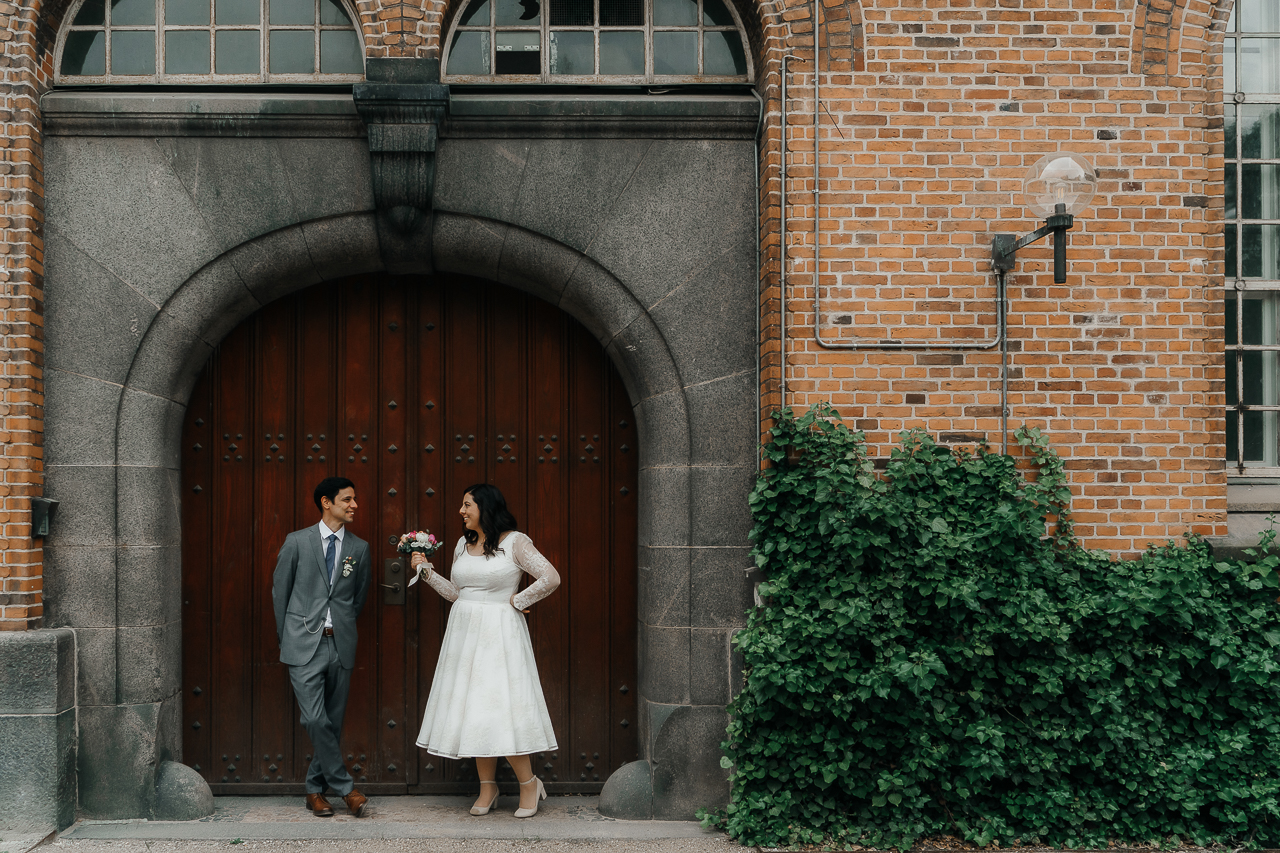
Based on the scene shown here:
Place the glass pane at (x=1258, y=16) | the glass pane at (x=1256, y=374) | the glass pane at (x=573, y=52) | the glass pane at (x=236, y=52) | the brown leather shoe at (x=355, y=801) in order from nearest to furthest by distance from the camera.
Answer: the brown leather shoe at (x=355, y=801) → the glass pane at (x=236, y=52) → the glass pane at (x=573, y=52) → the glass pane at (x=1256, y=374) → the glass pane at (x=1258, y=16)

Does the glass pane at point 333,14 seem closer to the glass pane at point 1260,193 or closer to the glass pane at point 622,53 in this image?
the glass pane at point 622,53

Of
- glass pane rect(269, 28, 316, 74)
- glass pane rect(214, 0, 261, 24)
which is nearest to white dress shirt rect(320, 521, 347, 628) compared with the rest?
glass pane rect(269, 28, 316, 74)

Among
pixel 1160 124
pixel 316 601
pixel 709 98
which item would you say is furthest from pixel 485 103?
pixel 1160 124

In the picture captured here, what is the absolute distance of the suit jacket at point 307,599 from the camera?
4746 mm

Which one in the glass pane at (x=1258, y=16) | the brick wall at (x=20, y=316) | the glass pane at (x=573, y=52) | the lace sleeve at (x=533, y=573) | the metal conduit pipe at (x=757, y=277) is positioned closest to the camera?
the brick wall at (x=20, y=316)

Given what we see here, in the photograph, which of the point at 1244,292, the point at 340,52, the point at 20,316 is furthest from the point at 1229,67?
the point at 20,316

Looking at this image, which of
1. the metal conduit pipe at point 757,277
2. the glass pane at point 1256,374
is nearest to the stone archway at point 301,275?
the metal conduit pipe at point 757,277

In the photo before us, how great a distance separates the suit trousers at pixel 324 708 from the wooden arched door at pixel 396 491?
45 cm

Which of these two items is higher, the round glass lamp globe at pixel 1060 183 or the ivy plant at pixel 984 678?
the round glass lamp globe at pixel 1060 183

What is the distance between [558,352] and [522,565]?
4.48ft

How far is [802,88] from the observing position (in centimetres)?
486

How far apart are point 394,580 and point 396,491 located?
53 cm

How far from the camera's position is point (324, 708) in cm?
479

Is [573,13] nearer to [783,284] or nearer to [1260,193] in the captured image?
[783,284]
